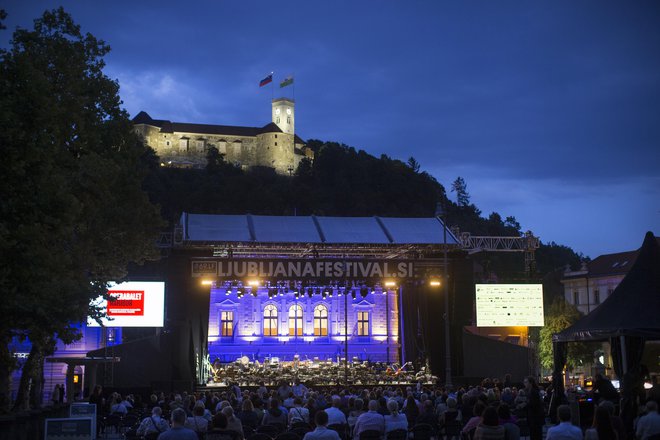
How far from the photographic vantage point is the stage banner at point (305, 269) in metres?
31.0

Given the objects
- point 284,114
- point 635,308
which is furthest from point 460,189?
point 635,308

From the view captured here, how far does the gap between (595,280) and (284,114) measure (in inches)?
3770

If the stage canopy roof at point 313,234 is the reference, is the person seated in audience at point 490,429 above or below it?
below

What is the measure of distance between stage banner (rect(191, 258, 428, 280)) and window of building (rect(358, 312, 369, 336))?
287 inches

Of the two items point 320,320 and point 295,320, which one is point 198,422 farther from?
point 320,320

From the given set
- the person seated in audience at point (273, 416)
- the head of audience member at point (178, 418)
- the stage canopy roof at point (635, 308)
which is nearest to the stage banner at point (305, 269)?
the stage canopy roof at point (635, 308)

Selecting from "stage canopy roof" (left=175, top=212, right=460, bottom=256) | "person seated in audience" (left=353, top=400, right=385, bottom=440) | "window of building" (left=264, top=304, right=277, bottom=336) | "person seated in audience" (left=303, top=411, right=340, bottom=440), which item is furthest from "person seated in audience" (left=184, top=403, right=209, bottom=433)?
"window of building" (left=264, top=304, right=277, bottom=336)

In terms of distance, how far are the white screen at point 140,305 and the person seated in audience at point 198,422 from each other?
19350 millimetres

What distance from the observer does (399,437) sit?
12.0 metres

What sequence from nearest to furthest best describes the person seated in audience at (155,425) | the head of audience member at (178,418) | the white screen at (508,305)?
the head of audience member at (178,418) < the person seated in audience at (155,425) < the white screen at (508,305)

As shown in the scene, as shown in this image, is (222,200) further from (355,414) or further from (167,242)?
(355,414)

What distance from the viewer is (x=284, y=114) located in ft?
479

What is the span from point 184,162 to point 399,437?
119 metres

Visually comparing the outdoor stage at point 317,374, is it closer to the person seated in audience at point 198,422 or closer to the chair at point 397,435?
the person seated in audience at point 198,422
